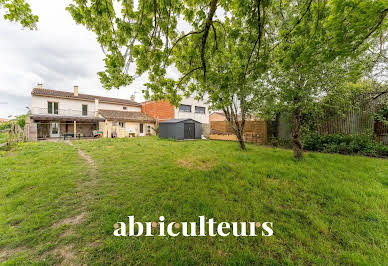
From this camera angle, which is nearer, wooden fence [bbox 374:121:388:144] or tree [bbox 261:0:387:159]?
tree [bbox 261:0:387:159]

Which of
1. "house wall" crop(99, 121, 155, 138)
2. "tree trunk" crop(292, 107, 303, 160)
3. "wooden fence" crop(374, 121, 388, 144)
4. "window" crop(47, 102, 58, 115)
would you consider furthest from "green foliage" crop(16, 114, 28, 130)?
"wooden fence" crop(374, 121, 388, 144)

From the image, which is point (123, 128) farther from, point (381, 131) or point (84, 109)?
point (381, 131)

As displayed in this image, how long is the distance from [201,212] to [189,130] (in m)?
13.4

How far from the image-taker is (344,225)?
7.44 feet

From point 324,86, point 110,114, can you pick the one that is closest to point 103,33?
point 324,86

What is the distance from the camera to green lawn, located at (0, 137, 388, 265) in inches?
71.0

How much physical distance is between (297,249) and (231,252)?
0.91 metres

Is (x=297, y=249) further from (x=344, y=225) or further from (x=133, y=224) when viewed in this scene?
(x=133, y=224)

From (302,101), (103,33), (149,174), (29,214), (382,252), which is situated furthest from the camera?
(302,101)

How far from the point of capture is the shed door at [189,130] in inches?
614

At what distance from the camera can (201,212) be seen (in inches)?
103

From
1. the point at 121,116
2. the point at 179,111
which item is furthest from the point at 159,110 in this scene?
the point at 121,116

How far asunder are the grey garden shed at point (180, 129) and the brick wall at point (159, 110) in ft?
13.4

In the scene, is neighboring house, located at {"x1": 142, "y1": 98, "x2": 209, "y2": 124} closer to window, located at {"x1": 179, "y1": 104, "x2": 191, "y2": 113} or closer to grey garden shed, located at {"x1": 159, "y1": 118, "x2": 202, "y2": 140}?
window, located at {"x1": 179, "y1": 104, "x2": 191, "y2": 113}
